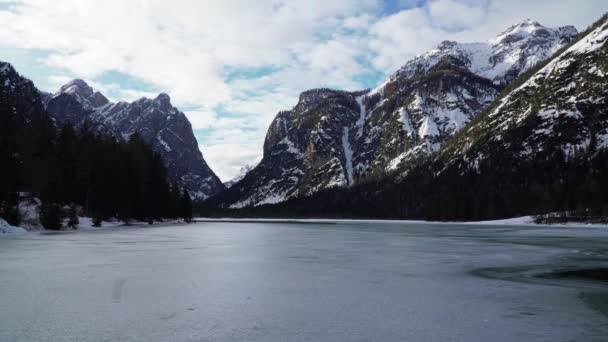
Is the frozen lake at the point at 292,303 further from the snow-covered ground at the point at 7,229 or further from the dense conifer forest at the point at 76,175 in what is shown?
the dense conifer forest at the point at 76,175

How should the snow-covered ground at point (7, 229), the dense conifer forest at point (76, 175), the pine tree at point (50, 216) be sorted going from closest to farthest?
the snow-covered ground at point (7, 229) → the pine tree at point (50, 216) → the dense conifer forest at point (76, 175)

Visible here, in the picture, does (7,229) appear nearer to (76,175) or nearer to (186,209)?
(76,175)

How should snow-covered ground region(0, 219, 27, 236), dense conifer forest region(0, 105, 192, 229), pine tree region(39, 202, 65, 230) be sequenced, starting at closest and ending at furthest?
1. snow-covered ground region(0, 219, 27, 236)
2. pine tree region(39, 202, 65, 230)
3. dense conifer forest region(0, 105, 192, 229)

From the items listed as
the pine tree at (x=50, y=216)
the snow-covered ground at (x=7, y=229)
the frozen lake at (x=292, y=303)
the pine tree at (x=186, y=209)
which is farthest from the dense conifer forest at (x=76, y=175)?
the frozen lake at (x=292, y=303)

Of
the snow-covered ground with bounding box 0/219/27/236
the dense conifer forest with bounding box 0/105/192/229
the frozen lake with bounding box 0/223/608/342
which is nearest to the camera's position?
the frozen lake with bounding box 0/223/608/342

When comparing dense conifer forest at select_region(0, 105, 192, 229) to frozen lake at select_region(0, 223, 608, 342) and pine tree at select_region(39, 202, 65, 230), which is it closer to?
pine tree at select_region(39, 202, 65, 230)

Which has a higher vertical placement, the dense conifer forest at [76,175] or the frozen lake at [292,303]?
the dense conifer forest at [76,175]

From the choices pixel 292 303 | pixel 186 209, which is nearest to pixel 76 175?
pixel 186 209

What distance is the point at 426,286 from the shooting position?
53.1ft

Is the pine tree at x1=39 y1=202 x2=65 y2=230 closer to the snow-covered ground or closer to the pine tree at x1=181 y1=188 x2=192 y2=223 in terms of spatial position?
the snow-covered ground

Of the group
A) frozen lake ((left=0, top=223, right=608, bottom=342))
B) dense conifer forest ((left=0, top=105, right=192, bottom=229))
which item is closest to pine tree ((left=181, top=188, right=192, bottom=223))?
dense conifer forest ((left=0, top=105, right=192, bottom=229))

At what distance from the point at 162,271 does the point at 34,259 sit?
885cm

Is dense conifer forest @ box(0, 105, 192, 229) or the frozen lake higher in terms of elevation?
dense conifer forest @ box(0, 105, 192, 229)

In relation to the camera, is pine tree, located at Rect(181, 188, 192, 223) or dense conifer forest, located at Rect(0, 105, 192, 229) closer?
dense conifer forest, located at Rect(0, 105, 192, 229)
